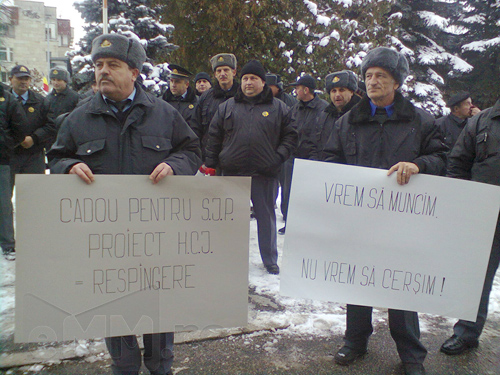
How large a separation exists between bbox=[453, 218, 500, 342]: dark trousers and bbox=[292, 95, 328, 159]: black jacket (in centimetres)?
279

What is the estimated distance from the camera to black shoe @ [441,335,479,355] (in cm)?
312

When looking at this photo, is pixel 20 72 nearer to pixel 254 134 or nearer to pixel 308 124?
pixel 254 134

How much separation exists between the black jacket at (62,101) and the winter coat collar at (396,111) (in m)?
5.19

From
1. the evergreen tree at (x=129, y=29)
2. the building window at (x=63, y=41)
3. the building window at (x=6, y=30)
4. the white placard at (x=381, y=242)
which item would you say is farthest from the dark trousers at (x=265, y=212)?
the building window at (x=63, y=41)

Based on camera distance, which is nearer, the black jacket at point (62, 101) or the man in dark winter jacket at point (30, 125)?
the man in dark winter jacket at point (30, 125)

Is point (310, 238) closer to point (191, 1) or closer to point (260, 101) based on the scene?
point (260, 101)

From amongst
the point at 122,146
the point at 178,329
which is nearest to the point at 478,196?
the point at 178,329

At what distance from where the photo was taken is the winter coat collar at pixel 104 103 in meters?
2.29

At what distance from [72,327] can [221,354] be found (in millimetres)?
1227

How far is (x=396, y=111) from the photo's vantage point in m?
2.69

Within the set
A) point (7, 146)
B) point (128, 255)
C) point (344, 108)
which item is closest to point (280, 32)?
point (344, 108)

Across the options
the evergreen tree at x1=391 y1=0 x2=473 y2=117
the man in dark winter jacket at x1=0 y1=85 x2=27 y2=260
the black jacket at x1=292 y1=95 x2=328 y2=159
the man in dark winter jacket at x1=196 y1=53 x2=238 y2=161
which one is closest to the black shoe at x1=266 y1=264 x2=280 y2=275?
the black jacket at x1=292 y1=95 x2=328 y2=159

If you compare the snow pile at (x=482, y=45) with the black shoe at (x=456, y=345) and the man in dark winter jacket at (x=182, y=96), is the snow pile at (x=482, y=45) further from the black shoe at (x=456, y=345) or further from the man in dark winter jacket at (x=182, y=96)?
the black shoe at (x=456, y=345)

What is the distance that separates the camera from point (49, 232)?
2.09 m
